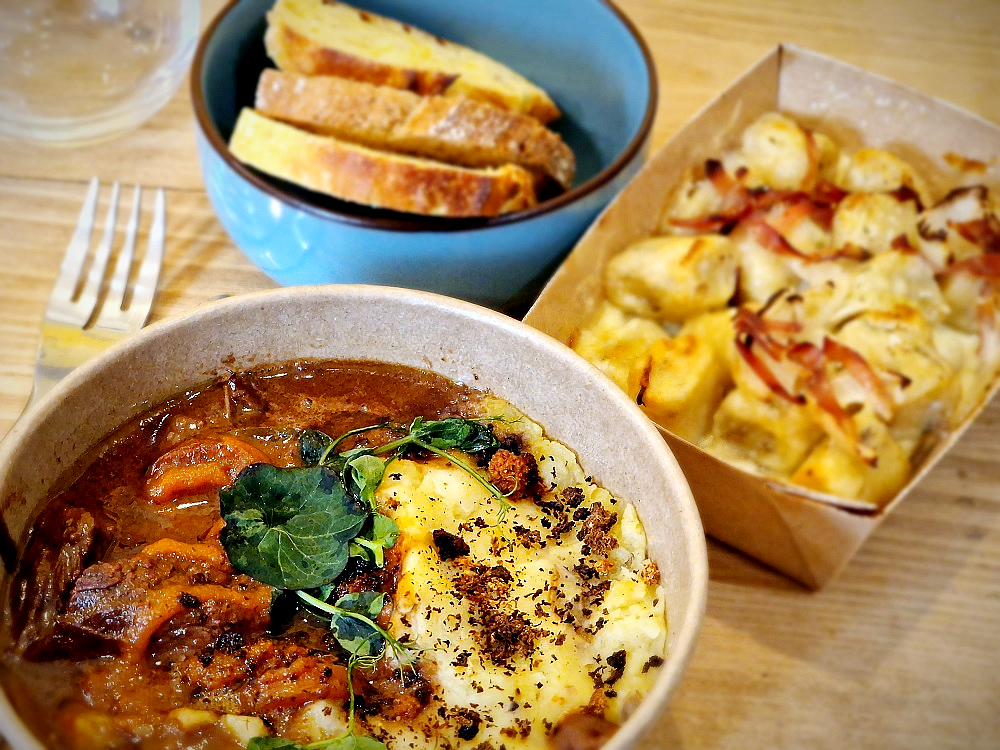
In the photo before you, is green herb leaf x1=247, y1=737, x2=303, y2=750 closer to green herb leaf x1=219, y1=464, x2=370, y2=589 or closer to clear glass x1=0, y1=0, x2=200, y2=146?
green herb leaf x1=219, y1=464, x2=370, y2=589

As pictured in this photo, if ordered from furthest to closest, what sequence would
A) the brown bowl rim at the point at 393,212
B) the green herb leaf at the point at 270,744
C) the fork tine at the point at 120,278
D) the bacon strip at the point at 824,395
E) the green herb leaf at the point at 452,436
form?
the fork tine at the point at 120,278 < the brown bowl rim at the point at 393,212 < the bacon strip at the point at 824,395 < the green herb leaf at the point at 452,436 < the green herb leaf at the point at 270,744

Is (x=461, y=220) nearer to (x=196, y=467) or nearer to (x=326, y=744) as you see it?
(x=196, y=467)

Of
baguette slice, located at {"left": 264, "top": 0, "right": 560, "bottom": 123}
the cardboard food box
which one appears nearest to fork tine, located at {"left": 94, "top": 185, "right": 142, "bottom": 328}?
baguette slice, located at {"left": 264, "top": 0, "right": 560, "bottom": 123}

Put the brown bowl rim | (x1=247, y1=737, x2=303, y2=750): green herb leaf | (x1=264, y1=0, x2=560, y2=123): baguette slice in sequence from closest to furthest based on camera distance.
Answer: (x1=247, y1=737, x2=303, y2=750): green herb leaf
the brown bowl rim
(x1=264, y1=0, x2=560, y2=123): baguette slice

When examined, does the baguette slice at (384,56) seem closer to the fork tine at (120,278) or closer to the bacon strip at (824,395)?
the fork tine at (120,278)

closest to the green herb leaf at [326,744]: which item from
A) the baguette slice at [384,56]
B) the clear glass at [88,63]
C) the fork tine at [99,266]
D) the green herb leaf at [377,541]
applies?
the green herb leaf at [377,541]

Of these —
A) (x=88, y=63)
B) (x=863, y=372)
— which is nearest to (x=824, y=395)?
(x=863, y=372)
